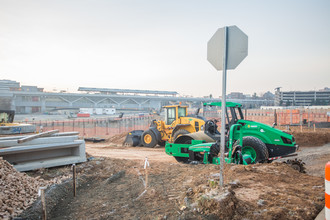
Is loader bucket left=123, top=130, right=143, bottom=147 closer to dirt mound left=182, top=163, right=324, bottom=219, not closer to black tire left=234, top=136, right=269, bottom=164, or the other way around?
black tire left=234, top=136, right=269, bottom=164

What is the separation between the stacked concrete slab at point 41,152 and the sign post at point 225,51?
526cm

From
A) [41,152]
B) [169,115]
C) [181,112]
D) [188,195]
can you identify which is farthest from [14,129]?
[188,195]

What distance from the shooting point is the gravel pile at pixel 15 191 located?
162 inches

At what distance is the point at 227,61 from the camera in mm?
4020

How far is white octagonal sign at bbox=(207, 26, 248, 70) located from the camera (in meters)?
3.91

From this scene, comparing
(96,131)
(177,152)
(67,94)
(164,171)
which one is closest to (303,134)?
(177,152)

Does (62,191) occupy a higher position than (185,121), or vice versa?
(185,121)

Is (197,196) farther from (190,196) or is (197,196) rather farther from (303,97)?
(303,97)

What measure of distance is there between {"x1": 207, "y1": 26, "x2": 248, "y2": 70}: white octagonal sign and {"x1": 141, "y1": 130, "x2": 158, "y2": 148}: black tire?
11.5m

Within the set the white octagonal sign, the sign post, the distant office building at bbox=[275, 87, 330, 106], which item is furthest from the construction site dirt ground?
the distant office building at bbox=[275, 87, 330, 106]

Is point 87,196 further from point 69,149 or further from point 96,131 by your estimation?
point 96,131

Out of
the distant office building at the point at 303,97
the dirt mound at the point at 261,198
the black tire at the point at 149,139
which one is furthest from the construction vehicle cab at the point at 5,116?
the distant office building at the point at 303,97

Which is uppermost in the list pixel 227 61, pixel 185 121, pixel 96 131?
pixel 227 61

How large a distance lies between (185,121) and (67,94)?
191ft
